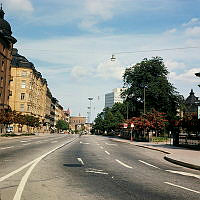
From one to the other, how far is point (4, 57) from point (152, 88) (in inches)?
1201

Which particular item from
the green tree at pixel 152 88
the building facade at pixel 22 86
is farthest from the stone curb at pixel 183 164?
the building facade at pixel 22 86

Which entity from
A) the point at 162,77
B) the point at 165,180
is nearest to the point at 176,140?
the point at 165,180

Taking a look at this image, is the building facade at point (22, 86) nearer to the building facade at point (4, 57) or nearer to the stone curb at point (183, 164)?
the building facade at point (4, 57)

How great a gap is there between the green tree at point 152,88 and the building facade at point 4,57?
25.4 m

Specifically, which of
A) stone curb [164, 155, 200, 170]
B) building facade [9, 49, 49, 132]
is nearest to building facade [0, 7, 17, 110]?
building facade [9, 49, 49, 132]

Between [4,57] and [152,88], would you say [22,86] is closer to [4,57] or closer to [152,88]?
[4,57]

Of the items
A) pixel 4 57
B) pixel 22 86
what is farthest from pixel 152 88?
pixel 22 86

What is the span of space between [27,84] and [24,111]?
8.08m

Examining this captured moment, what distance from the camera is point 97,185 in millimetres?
8695

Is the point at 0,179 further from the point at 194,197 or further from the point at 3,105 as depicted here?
the point at 3,105

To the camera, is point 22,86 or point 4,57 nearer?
point 4,57

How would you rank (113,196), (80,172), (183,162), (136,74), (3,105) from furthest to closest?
(136,74), (3,105), (183,162), (80,172), (113,196)

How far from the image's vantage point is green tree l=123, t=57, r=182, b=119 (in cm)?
6044

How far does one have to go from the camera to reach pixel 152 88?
5941cm
